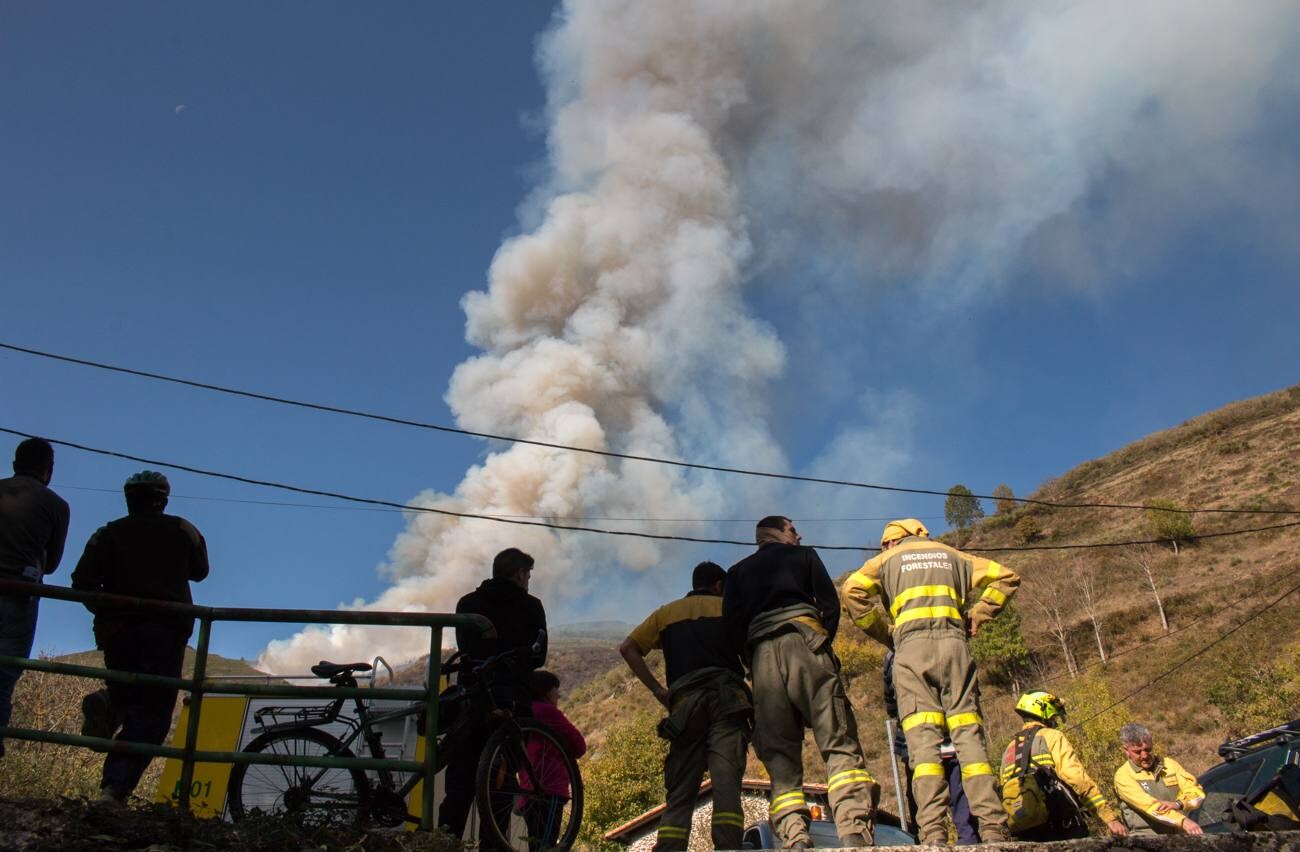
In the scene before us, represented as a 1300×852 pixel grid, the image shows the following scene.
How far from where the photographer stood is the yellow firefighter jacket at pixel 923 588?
4379 mm

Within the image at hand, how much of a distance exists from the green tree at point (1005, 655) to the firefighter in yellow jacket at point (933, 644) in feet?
121

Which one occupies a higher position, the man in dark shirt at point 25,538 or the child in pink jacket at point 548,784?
the man in dark shirt at point 25,538

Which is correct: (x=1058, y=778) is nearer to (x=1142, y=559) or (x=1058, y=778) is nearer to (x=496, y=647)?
(x=496, y=647)

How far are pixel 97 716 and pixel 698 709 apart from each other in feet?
8.83

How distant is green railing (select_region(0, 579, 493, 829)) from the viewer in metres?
3.70

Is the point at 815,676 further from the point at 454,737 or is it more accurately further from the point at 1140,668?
the point at 1140,668

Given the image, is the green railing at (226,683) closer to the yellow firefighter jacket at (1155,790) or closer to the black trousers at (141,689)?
the black trousers at (141,689)

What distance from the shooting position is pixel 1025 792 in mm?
5121

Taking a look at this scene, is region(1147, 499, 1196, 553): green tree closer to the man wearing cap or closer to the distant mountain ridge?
the distant mountain ridge

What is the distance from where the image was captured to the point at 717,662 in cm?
464

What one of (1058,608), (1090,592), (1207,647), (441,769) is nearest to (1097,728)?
(1207,647)

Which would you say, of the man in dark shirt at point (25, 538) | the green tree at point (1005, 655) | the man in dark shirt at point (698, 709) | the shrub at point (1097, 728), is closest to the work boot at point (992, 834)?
→ the man in dark shirt at point (698, 709)

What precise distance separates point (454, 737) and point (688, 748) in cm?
111

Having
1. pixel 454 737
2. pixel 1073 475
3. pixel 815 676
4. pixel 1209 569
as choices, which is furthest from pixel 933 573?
pixel 1073 475
